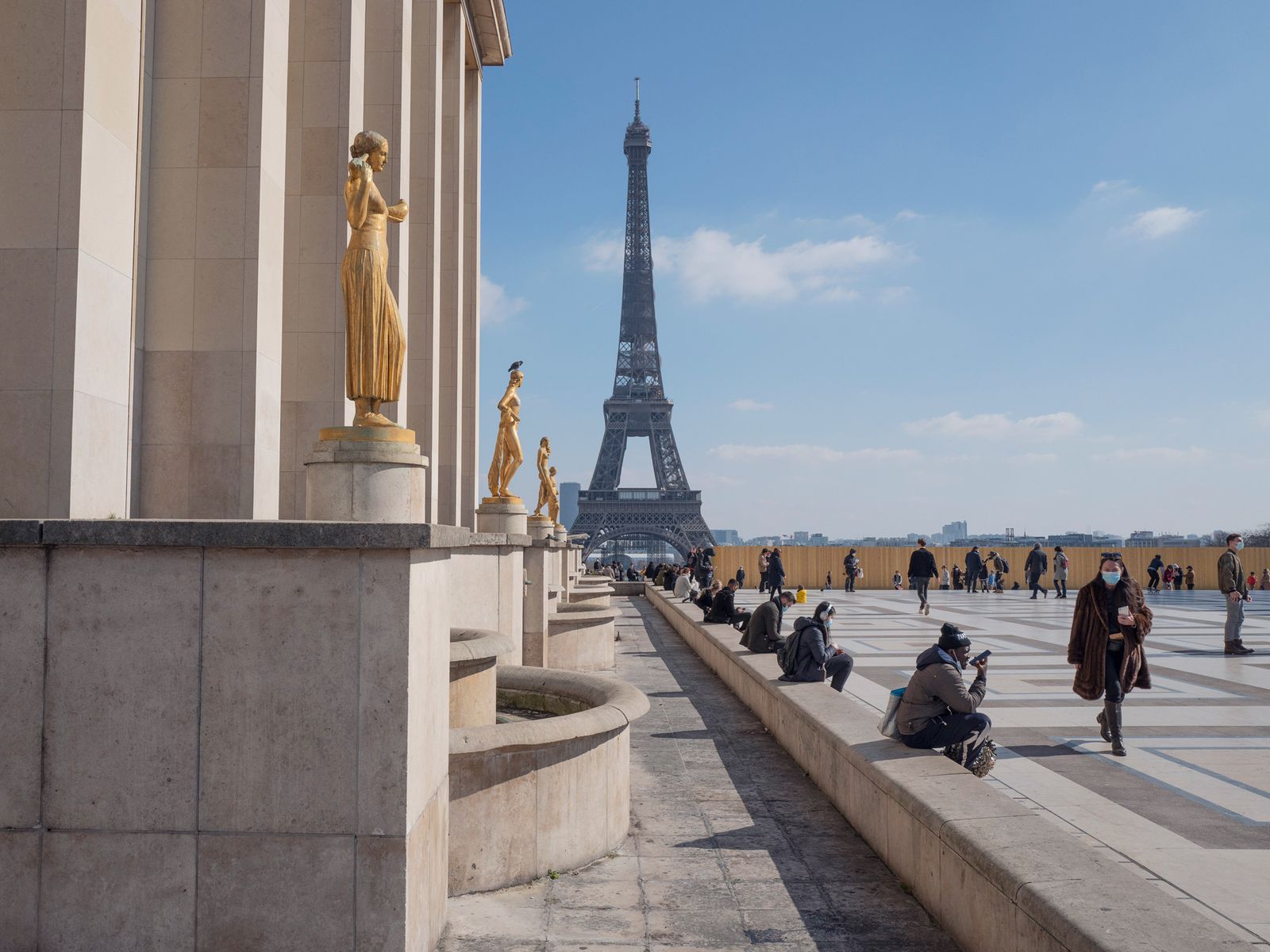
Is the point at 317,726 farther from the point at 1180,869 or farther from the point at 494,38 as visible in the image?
the point at 494,38

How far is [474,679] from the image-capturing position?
719cm

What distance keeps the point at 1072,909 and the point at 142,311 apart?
804 centimetres

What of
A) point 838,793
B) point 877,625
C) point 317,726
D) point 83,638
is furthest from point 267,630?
point 877,625

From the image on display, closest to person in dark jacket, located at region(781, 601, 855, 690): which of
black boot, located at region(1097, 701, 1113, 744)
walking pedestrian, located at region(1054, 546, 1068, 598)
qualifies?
black boot, located at region(1097, 701, 1113, 744)

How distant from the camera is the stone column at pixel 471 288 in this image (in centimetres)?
2153

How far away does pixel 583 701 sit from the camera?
25.9ft

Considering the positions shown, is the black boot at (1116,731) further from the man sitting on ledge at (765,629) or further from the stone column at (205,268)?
the stone column at (205,268)

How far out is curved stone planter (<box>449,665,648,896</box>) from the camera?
5.69 meters

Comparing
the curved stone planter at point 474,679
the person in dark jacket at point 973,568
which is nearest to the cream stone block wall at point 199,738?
the curved stone planter at point 474,679

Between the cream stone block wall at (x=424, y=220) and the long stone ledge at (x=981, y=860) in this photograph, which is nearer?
the long stone ledge at (x=981, y=860)

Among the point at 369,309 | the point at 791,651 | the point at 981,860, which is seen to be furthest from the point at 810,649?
the point at 369,309

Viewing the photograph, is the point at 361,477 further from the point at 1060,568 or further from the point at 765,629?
the point at 1060,568

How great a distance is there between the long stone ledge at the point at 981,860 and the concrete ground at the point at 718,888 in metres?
0.21

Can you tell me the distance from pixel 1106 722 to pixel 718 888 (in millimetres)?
4902
